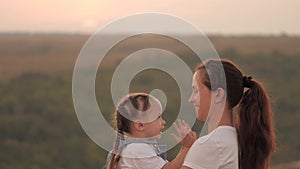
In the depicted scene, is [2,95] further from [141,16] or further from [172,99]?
[141,16]

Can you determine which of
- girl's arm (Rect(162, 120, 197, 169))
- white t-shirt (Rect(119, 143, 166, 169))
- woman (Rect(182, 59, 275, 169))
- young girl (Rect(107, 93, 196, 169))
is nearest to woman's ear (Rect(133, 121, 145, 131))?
young girl (Rect(107, 93, 196, 169))

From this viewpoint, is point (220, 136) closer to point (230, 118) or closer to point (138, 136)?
point (230, 118)

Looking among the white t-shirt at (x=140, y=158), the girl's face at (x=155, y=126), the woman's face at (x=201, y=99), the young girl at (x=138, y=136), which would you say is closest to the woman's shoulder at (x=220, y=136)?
the woman's face at (x=201, y=99)

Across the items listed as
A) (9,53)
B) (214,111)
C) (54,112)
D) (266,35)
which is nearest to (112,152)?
(214,111)

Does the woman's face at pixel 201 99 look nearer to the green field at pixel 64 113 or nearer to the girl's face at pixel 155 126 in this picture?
the girl's face at pixel 155 126

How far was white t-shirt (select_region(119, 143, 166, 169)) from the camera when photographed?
13.3 ft

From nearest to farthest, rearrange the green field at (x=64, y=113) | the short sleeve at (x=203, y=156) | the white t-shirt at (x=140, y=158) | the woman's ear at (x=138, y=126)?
1. the short sleeve at (x=203, y=156)
2. the white t-shirt at (x=140, y=158)
3. the woman's ear at (x=138, y=126)
4. the green field at (x=64, y=113)

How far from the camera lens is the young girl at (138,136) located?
13.3ft

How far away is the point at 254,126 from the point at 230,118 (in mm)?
129

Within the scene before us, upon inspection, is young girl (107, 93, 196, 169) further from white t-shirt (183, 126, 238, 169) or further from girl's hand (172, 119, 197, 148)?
white t-shirt (183, 126, 238, 169)

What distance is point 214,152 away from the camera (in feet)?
11.9

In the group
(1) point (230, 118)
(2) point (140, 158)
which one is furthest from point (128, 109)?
(1) point (230, 118)

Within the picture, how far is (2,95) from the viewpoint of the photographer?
29.2 meters

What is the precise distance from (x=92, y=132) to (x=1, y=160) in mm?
14499
